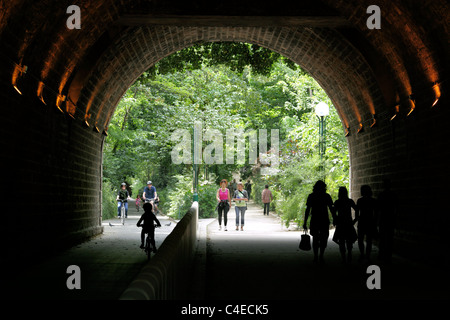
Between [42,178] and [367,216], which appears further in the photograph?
[42,178]

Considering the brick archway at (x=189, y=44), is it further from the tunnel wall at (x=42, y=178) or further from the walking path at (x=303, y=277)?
the walking path at (x=303, y=277)

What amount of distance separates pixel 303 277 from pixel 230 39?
35.2 ft

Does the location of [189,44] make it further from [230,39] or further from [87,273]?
[87,273]

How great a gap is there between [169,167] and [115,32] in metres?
22.2

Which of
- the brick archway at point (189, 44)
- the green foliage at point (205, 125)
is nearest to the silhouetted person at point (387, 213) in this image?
the brick archway at point (189, 44)

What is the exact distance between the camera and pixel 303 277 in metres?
9.70

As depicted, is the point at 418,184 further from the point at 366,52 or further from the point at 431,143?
the point at 366,52

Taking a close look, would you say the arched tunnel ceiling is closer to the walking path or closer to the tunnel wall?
the tunnel wall

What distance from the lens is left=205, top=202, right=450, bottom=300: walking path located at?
805cm

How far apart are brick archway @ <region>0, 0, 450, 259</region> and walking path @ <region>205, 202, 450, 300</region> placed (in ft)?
4.92

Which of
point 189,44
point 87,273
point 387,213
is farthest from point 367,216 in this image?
point 189,44

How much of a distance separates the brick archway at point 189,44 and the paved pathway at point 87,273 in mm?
704

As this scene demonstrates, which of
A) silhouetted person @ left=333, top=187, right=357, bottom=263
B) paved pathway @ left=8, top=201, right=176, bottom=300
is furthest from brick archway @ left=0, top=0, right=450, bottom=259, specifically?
silhouetted person @ left=333, top=187, right=357, bottom=263
